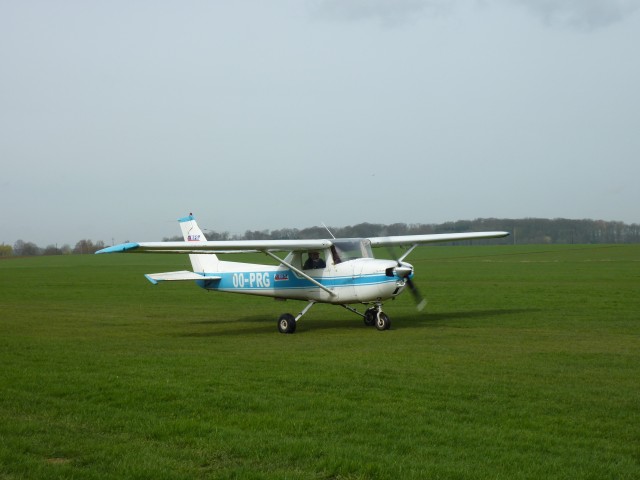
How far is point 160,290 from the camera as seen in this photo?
37.9 meters

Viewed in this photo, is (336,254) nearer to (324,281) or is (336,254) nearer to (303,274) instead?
(324,281)

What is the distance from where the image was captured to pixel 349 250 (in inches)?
803

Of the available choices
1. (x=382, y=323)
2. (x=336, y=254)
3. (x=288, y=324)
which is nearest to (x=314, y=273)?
(x=336, y=254)

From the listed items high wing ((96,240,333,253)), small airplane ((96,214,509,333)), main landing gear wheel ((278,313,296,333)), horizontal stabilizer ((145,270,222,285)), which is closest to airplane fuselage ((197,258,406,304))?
small airplane ((96,214,509,333))

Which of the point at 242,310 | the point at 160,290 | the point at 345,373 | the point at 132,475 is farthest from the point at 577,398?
the point at 160,290

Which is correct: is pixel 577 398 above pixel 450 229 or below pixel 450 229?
below

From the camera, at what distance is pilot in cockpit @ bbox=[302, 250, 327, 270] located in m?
20.5

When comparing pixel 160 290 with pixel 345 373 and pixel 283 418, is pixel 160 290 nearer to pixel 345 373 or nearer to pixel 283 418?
pixel 345 373

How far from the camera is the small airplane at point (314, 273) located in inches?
752

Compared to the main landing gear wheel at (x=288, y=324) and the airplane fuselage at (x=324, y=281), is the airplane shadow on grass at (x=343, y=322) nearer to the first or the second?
the main landing gear wheel at (x=288, y=324)

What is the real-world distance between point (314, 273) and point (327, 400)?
10830mm

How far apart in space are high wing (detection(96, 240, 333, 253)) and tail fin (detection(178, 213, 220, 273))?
3148 mm

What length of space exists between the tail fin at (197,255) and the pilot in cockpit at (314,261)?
343 cm

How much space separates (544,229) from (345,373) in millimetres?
69620
